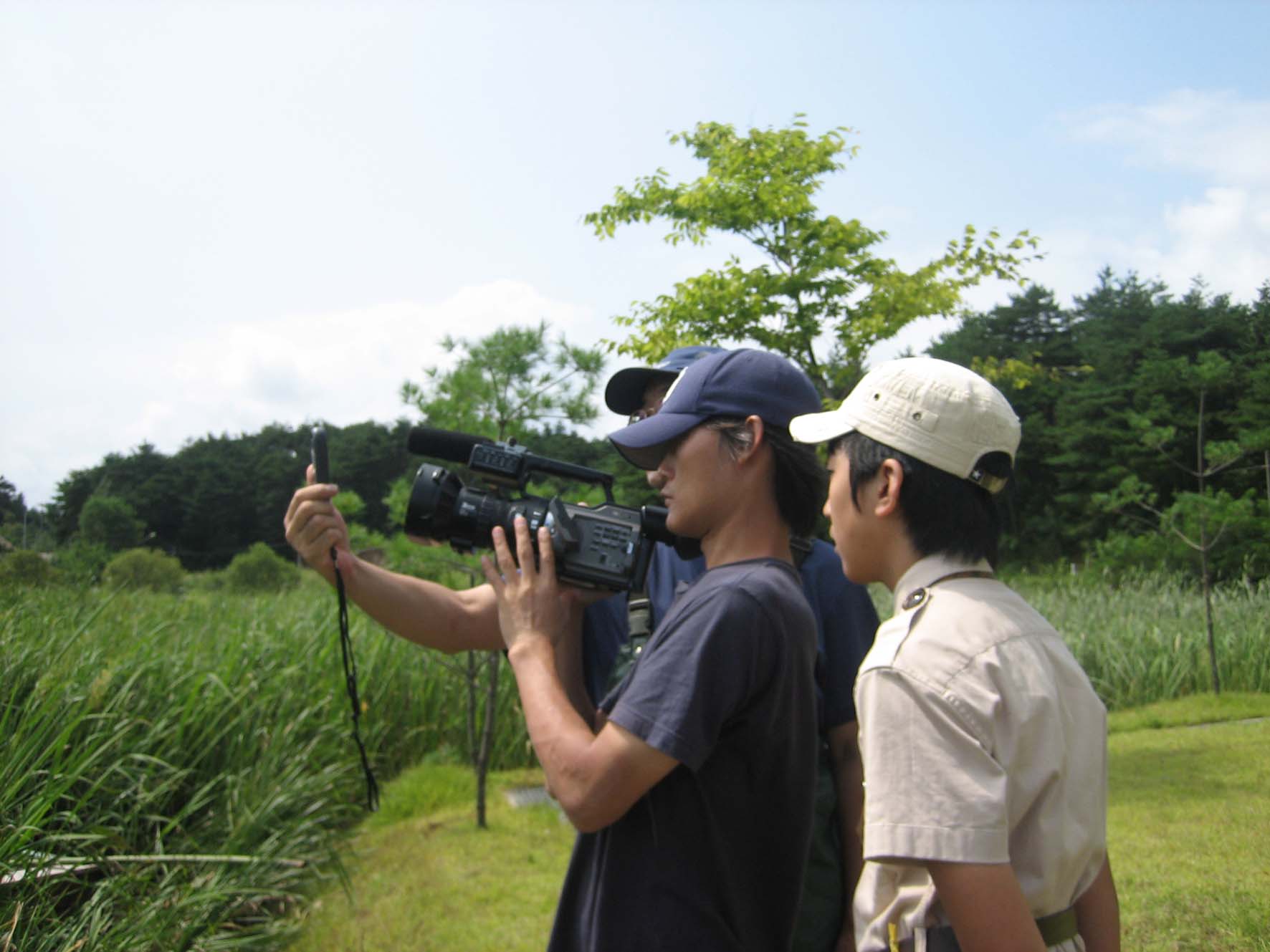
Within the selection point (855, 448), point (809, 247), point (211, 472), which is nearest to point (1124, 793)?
point (855, 448)

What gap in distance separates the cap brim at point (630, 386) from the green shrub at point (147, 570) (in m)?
6.62

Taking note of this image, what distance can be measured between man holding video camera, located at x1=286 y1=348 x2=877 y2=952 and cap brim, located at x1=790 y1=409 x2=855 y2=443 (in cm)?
40

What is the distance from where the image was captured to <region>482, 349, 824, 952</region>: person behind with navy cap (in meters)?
1.61

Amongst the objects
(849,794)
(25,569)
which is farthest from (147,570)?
(849,794)

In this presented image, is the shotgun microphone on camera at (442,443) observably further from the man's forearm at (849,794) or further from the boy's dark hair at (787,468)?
the man's forearm at (849,794)

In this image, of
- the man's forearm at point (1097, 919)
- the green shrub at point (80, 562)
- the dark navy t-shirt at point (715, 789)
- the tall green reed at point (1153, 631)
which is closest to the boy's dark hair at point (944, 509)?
the dark navy t-shirt at point (715, 789)

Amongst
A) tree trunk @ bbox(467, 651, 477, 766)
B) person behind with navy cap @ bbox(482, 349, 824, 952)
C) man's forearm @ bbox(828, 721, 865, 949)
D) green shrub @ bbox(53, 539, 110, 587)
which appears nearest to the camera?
person behind with navy cap @ bbox(482, 349, 824, 952)

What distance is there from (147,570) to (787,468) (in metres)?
9.19

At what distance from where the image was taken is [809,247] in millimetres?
7230

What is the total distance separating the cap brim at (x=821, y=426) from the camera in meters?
1.62

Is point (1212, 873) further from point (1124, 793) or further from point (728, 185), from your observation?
point (728, 185)

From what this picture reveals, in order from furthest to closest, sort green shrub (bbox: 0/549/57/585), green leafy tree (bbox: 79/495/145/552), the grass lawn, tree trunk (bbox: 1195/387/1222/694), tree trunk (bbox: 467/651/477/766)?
green leafy tree (bbox: 79/495/145/552) → tree trunk (bbox: 467/651/477/766) → green shrub (bbox: 0/549/57/585) → tree trunk (bbox: 1195/387/1222/694) → the grass lawn

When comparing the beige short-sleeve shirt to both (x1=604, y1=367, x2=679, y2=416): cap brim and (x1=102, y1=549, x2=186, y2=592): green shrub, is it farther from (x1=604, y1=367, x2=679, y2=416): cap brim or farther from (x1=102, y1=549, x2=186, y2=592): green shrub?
(x1=102, y1=549, x2=186, y2=592): green shrub

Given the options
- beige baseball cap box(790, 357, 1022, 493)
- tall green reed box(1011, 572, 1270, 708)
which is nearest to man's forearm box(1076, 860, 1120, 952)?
beige baseball cap box(790, 357, 1022, 493)
